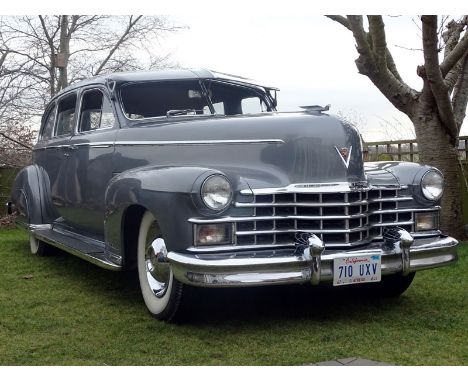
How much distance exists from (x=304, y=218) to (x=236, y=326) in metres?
0.82

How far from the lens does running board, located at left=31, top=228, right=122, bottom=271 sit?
14.6 feet

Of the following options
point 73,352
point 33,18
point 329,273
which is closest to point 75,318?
point 73,352

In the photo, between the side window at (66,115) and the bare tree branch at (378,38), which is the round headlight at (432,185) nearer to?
the bare tree branch at (378,38)

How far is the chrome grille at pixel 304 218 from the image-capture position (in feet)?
11.9

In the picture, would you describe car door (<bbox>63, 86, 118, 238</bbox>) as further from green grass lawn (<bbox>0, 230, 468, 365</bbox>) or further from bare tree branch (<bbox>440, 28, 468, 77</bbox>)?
bare tree branch (<bbox>440, 28, 468, 77</bbox>)

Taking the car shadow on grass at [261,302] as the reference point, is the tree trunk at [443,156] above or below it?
above

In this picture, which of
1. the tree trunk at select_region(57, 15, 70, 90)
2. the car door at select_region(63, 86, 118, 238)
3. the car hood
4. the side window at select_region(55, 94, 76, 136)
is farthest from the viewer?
the tree trunk at select_region(57, 15, 70, 90)

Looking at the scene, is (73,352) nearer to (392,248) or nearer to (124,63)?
(392,248)

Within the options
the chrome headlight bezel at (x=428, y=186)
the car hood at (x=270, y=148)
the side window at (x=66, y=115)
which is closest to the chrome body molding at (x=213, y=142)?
the car hood at (x=270, y=148)

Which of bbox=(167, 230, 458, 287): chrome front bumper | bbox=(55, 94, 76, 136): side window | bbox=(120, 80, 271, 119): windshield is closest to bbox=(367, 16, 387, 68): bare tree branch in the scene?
bbox=(120, 80, 271, 119): windshield

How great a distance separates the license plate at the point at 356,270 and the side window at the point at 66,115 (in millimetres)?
3247

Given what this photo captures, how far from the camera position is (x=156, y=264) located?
3.98 metres

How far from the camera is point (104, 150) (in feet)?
16.0

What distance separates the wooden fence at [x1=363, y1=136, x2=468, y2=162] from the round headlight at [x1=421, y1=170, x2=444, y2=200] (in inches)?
180
